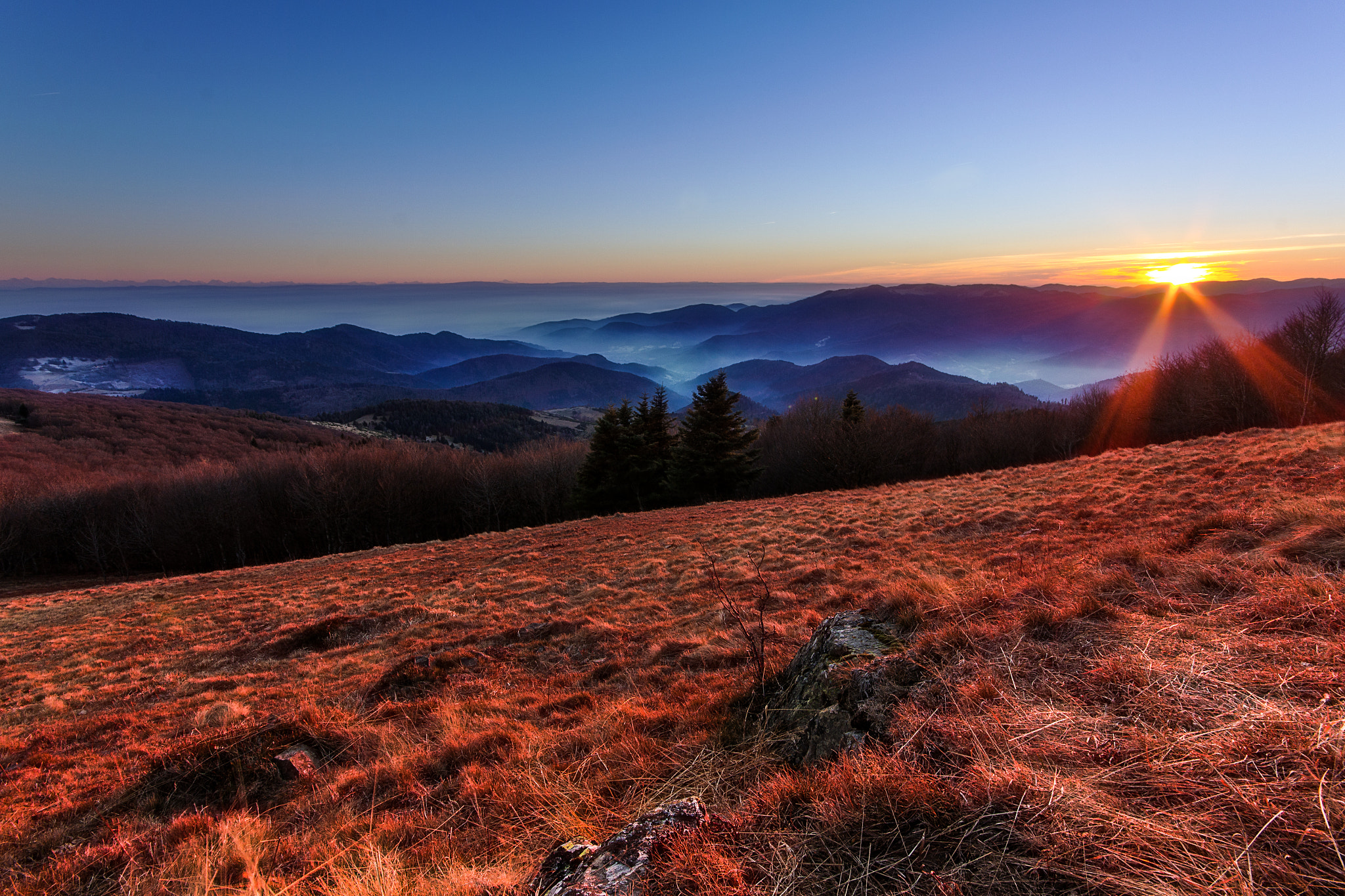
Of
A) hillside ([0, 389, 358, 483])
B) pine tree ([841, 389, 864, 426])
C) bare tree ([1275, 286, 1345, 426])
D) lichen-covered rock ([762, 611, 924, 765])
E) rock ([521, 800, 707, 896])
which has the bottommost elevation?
hillside ([0, 389, 358, 483])

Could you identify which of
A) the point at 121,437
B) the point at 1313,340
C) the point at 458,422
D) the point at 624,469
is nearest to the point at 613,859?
the point at 624,469

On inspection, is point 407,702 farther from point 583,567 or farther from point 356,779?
point 583,567

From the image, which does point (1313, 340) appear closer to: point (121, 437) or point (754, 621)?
point (754, 621)

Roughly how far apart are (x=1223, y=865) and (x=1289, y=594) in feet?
9.83

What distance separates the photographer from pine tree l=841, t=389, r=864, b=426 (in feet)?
129

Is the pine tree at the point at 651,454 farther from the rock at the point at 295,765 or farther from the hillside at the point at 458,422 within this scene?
the hillside at the point at 458,422

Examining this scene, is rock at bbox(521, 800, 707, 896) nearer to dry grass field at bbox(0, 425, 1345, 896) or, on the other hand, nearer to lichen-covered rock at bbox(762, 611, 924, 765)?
dry grass field at bbox(0, 425, 1345, 896)

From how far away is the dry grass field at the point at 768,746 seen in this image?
5.77ft

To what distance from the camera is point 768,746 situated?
319 centimetres

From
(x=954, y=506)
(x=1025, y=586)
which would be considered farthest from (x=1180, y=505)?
(x=1025, y=586)

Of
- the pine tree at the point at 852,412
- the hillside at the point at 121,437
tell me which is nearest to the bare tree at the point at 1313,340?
the pine tree at the point at 852,412

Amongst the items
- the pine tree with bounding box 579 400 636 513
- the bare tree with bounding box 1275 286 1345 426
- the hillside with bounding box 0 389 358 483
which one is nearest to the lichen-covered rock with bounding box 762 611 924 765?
the pine tree with bounding box 579 400 636 513

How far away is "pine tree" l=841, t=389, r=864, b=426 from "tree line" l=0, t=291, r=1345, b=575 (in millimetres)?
178

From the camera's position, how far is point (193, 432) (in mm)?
100438
